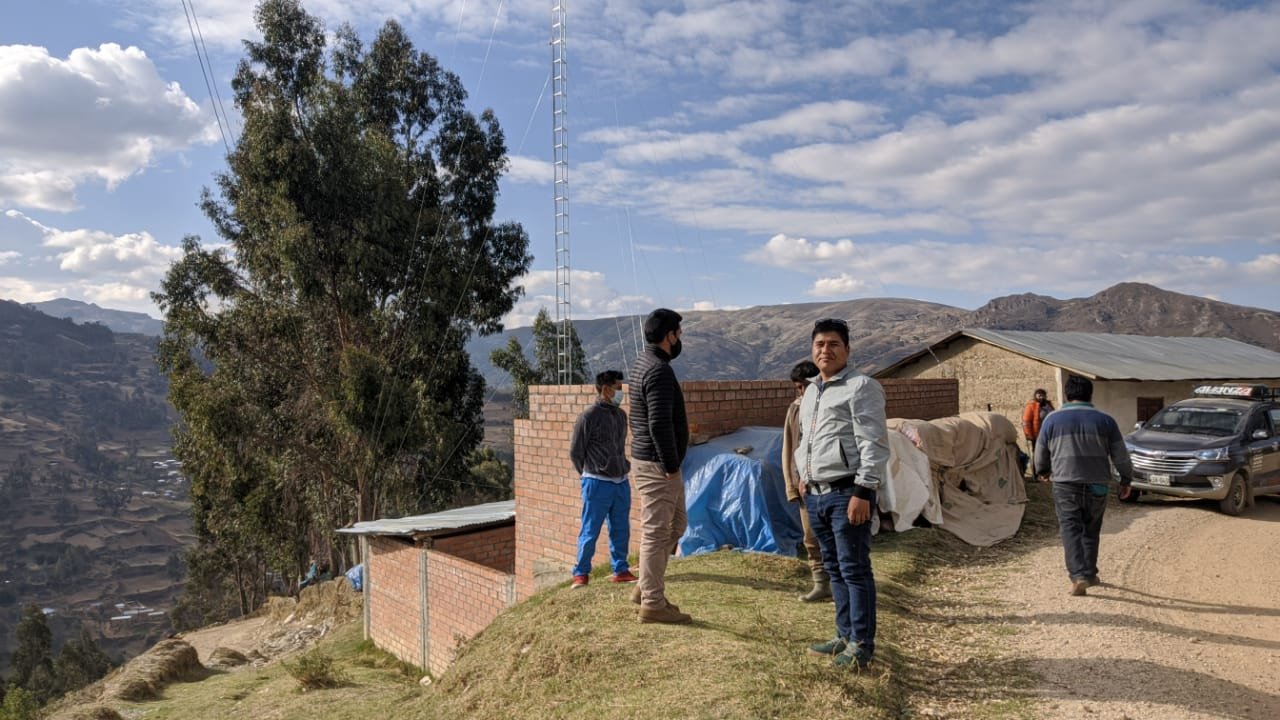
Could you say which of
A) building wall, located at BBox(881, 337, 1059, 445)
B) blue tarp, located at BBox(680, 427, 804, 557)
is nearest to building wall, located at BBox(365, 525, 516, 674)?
blue tarp, located at BBox(680, 427, 804, 557)

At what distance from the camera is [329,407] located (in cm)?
2008

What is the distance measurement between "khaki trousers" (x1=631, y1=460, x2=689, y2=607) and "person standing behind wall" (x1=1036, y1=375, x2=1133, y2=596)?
350 cm

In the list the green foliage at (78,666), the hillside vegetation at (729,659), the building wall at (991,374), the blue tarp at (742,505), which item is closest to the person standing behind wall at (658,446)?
the hillside vegetation at (729,659)

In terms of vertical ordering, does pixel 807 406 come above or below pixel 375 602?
above

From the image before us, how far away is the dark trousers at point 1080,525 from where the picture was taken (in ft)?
19.6

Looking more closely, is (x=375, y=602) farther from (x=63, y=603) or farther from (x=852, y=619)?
(x=63, y=603)

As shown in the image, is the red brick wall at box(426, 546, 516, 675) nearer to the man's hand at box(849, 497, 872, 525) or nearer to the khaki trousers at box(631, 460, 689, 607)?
the khaki trousers at box(631, 460, 689, 607)

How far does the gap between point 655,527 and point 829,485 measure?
46.1 inches

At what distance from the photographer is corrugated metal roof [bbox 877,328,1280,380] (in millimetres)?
16328

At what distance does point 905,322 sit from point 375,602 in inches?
6587

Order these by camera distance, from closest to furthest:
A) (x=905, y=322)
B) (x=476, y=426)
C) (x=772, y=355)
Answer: (x=476, y=426) → (x=905, y=322) → (x=772, y=355)

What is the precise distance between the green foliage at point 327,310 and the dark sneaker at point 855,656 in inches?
701

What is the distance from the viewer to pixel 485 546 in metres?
12.2

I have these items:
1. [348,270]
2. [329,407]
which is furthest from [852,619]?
[348,270]
